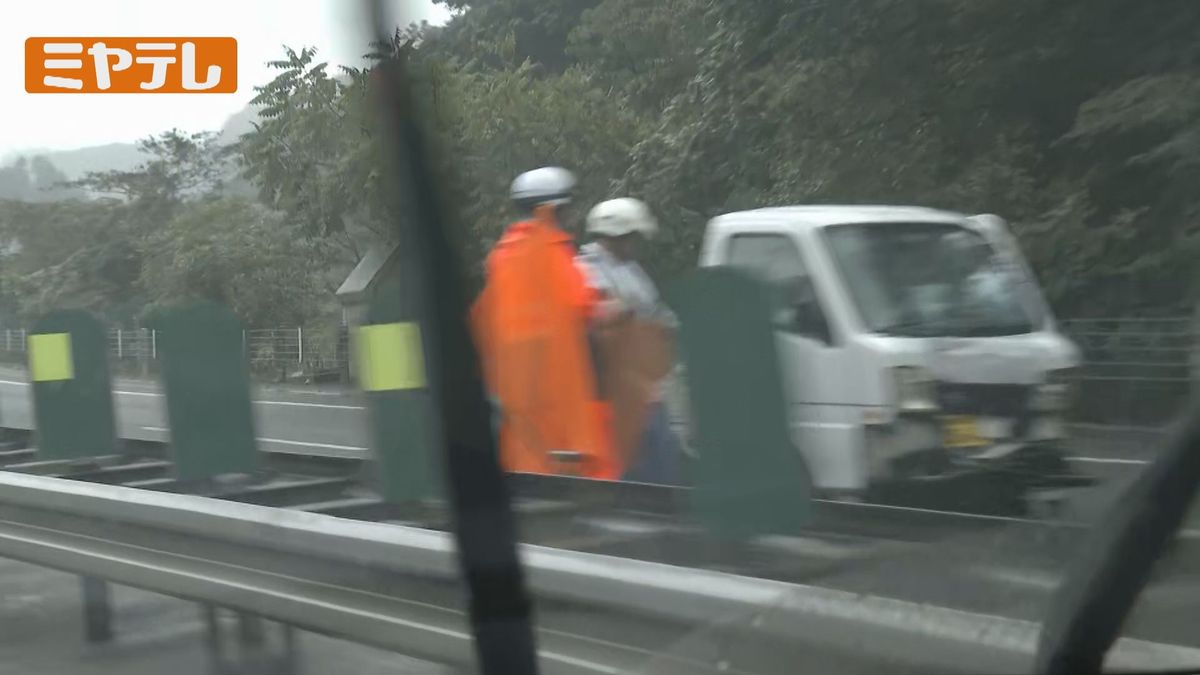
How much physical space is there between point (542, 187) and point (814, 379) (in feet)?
5.41

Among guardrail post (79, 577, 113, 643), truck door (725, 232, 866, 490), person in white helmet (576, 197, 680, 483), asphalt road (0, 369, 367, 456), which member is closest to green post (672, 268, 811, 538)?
truck door (725, 232, 866, 490)

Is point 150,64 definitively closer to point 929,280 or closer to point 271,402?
point 929,280

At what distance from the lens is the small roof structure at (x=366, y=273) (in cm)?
218

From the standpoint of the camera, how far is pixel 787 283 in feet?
12.5

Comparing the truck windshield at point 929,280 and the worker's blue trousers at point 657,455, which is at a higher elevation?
the truck windshield at point 929,280

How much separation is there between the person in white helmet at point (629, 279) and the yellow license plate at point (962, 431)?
0.63m

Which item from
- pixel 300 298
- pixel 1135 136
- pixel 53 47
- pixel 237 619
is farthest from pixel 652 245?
pixel 237 619

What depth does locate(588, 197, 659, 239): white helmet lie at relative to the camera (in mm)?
2529

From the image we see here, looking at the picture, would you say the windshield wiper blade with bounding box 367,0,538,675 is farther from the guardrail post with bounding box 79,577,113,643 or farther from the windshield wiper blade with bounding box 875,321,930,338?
the guardrail post with bounding box 79,577,113,643

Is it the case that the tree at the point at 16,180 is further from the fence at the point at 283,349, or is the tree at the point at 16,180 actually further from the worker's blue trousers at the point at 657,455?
the worker's blue trousers at the point at 657,455

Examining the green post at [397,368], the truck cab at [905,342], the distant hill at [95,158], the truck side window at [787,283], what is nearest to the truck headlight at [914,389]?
the truck cab at [905,342]

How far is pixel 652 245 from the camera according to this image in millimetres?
2615

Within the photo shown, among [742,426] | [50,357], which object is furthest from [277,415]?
[742,426]

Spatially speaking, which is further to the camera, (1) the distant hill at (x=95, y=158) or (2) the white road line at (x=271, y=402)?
(2) the white road line at (x=271, y=402)
